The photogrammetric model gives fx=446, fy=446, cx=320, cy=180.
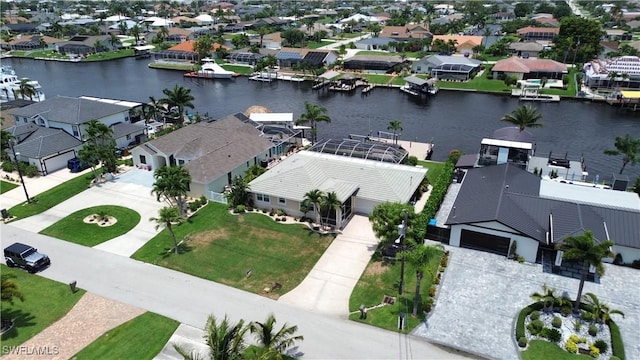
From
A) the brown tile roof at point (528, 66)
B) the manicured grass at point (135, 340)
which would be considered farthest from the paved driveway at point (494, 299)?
the brown tile roof at point (528, 66)

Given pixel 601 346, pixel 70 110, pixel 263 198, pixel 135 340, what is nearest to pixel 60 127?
pixel 70 110

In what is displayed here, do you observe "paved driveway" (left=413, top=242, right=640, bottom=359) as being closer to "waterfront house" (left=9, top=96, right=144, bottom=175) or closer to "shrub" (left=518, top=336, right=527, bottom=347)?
"shrub" (left=518, top=336, right=527, bottom=347)

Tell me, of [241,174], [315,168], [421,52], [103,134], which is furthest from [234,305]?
[421,52]

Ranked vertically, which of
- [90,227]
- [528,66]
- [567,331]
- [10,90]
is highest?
[10,90]

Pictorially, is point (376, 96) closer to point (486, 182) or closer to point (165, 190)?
point (486, 182)

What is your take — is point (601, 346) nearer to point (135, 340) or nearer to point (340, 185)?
point (340, 185)

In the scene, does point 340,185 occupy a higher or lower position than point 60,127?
lower
